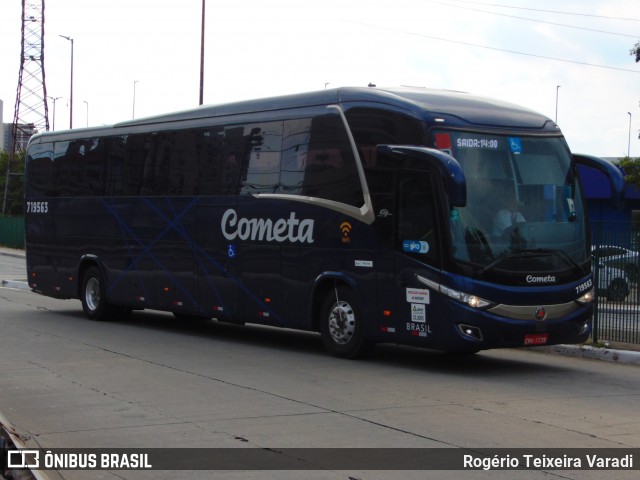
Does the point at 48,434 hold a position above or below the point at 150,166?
below

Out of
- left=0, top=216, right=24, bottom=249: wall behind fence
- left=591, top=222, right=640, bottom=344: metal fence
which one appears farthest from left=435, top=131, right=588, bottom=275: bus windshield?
left=0, top=216, right=24, bottom=249: wall behind fence

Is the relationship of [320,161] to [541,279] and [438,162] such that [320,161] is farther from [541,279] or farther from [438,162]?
[541,279]

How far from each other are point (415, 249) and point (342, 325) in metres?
1.92

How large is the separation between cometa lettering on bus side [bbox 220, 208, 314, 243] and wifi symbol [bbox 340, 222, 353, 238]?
720 millimetres

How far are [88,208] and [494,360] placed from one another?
9.66 meters

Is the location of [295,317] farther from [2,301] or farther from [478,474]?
[2,301]

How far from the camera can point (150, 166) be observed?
1816cm

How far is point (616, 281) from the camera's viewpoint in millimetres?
15234

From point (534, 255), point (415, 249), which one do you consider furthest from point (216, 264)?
point (534, 255)

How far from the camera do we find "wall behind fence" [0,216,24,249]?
66.5 m

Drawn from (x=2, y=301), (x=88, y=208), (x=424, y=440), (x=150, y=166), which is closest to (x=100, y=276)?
(x=88, y=208)

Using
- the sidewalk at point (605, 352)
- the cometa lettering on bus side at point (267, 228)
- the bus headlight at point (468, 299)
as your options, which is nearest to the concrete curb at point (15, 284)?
the cometa lettering on bus side at point (267, 228)

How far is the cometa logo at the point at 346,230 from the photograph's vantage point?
13539 millimetres

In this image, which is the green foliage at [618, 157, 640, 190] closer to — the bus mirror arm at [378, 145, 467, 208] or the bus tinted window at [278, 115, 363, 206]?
the bus tinted window at [278, 115, 363, 206]
